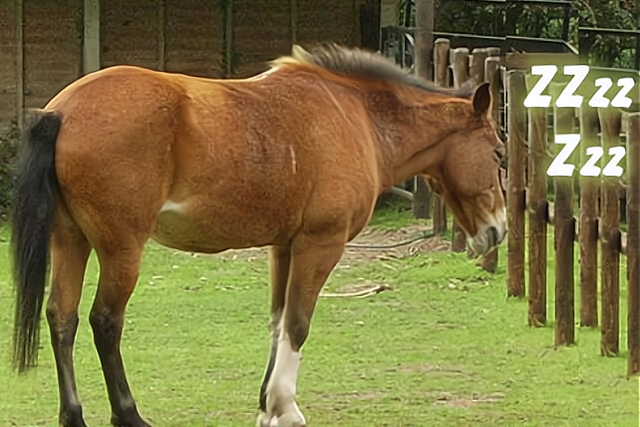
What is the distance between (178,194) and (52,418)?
132 centimetres

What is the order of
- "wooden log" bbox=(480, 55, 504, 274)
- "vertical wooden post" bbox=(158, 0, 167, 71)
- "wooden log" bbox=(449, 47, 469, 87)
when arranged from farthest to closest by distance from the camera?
"vertical wooden post" bbox=(158, 0, 167, 71) < "wooden log" bbox=(449, 47, 469, 87) < "wooden log" bbox=(480, 55, 504, 274)

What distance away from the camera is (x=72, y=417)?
5453mm

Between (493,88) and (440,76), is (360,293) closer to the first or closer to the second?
(493,88)

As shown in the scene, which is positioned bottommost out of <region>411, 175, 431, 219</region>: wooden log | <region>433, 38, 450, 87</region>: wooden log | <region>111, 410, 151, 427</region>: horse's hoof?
<region>411, 175, 431, 219</region>: wooden log

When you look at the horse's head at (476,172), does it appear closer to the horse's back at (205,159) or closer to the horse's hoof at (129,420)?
the horse's back at (205,159)

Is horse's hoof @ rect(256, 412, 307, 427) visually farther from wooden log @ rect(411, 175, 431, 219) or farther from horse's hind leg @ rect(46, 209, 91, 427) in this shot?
wooden log @ rect(411, 175, 431, 219)

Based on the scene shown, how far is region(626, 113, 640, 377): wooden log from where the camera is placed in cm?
693

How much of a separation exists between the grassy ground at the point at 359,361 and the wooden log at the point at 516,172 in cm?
35

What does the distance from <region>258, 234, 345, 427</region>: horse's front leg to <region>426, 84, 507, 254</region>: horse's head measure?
82 cm

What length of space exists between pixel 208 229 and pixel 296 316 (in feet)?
1.78

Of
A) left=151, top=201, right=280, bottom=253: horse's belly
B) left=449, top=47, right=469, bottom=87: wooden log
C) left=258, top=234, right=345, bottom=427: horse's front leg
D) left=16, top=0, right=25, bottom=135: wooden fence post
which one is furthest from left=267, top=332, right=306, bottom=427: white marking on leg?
left=16, top=0, right=25, bottom=135: wooden fence post

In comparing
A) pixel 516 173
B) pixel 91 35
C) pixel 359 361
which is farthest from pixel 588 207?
pixel 91 35

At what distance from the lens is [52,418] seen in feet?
19.6

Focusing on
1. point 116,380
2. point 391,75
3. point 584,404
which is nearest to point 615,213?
point 584,404
